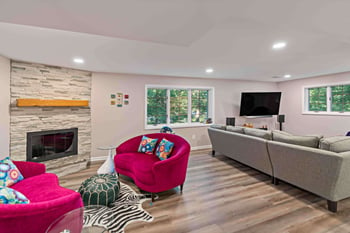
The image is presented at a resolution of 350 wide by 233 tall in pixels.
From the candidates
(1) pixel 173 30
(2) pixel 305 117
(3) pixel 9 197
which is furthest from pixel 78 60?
(2) pixel 305 117

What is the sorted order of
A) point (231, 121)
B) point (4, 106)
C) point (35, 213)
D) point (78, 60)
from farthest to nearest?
point (231, 121) < point (78, 60) < point (4, 106) < point (35, 213)

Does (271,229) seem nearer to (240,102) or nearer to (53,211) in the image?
(53,211)

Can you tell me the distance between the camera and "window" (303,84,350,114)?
5105 mm

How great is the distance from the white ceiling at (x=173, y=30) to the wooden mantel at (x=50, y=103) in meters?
0.77

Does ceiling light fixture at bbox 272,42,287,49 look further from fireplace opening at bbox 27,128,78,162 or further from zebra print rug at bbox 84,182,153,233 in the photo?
fireplace opening at bbox 27,128,78,162

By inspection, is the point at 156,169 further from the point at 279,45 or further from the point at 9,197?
the point at 279,45

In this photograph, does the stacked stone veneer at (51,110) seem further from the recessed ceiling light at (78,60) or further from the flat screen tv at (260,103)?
the flat screen tv at (260,103)

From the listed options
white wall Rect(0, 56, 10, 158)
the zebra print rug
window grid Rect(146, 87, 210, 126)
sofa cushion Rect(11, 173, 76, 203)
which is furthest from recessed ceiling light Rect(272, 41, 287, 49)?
white wall Rect(0, 56, 10, 158)

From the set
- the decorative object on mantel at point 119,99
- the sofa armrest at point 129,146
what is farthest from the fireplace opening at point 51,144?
the sofa armrest at point 129,146

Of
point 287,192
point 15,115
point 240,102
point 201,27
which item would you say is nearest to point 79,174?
point 15,115

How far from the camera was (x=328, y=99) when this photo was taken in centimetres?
547

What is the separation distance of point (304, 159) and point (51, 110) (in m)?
4.75

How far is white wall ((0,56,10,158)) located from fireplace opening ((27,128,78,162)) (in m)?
0.37

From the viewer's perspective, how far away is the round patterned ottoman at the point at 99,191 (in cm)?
234
